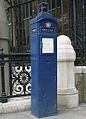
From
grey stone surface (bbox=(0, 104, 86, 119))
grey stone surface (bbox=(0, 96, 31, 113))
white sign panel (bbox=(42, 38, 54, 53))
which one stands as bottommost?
grey stone surface (bbox=(0, 104, 86, 119))

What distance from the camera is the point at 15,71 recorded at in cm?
707

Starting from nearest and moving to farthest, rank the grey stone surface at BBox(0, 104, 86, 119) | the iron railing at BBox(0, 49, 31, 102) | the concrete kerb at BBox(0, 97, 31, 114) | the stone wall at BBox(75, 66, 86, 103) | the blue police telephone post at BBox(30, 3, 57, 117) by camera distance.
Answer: the blue police telephone post at BBox(30, 3, 57, 117), the grey stone surface at BBox(0, 104, 86, 119), the concrete kerb at BBox(0, 97, 31, 114), the iron railing at BBox(0, 49, 31, 102), the stone wall at BBox(75, 66, 86, 103)

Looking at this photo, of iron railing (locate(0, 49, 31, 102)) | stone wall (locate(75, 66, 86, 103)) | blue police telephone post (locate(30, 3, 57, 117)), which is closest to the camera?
blue police telephone post (locate(30, 3, 57, 117))

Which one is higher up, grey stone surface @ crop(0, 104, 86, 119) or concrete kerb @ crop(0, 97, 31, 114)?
concrete kerb @ crop(0, 97, 31, 114)

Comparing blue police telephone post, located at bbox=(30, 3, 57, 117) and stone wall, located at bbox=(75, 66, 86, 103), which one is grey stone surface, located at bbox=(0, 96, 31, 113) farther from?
stone wall, located at bbox=(75, 66, 86, 103)

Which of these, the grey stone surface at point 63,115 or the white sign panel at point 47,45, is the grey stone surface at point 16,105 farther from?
the white sign panel at point 47,45

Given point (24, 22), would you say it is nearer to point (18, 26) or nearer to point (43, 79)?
point (18, 26)

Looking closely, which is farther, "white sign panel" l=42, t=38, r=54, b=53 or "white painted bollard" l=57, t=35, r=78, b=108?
"white painted bollard" l=57, t=35, r=78, b=108

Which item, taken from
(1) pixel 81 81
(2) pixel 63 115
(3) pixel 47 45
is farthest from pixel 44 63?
(1) pixel 81 81

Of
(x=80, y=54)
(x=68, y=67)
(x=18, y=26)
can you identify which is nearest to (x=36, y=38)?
(x=68, y=67)

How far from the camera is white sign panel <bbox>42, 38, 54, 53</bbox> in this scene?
248 inches

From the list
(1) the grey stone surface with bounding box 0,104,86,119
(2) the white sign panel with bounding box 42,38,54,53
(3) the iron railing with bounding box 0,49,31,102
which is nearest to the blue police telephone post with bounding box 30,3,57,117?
(2) the white sign panel with bounding box 42,38,54,53

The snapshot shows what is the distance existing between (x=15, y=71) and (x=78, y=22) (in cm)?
229

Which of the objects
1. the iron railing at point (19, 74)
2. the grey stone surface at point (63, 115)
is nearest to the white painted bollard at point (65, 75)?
the grey stone surface at point (63, 115)
